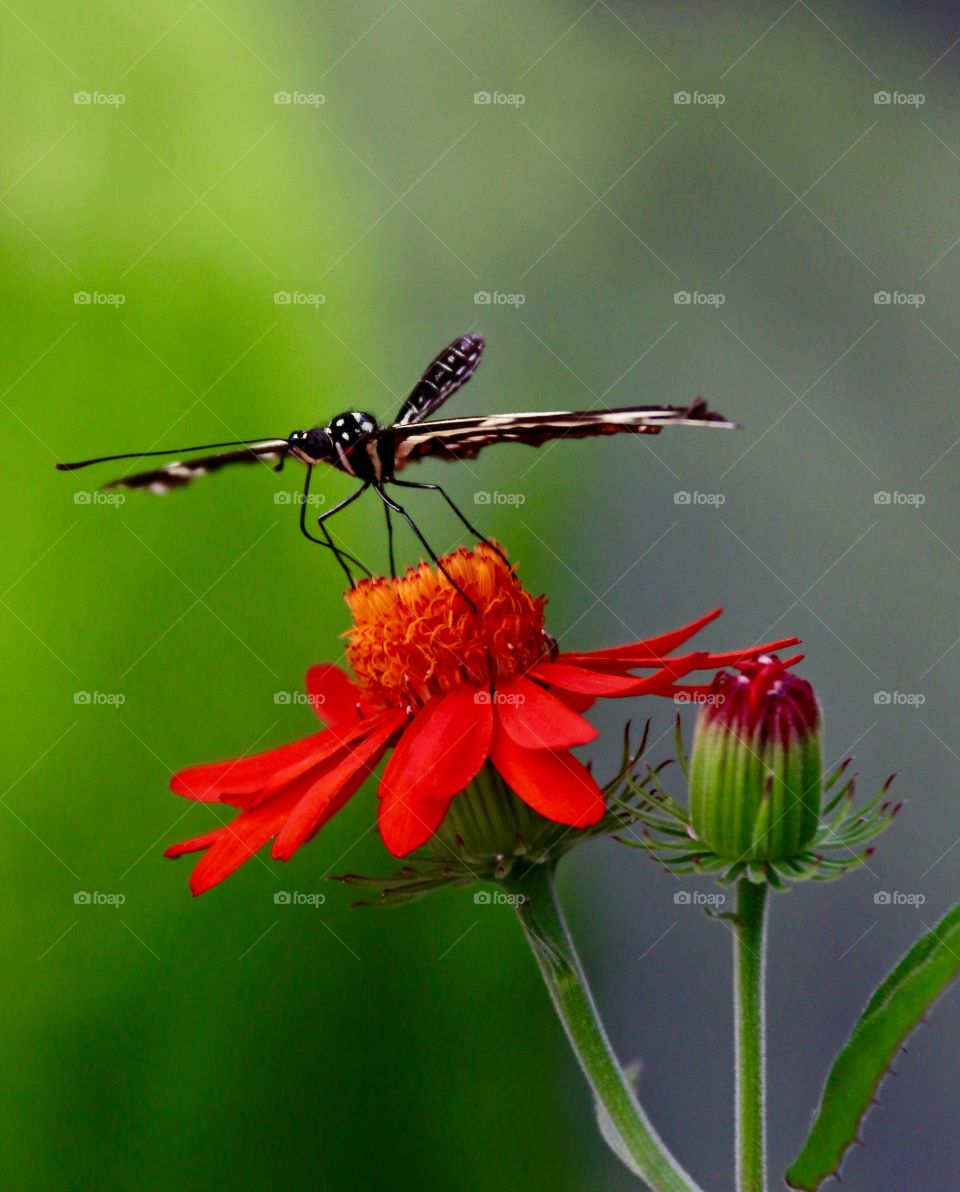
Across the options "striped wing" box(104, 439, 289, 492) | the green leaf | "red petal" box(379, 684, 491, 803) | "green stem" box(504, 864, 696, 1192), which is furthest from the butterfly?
the green leaf

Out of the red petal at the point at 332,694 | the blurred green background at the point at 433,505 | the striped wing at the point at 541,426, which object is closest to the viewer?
the striped wing at the point at 541,426

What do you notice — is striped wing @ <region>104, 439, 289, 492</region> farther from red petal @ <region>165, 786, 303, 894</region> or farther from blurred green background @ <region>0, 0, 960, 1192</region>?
blurred green background @ <region>0, 0, 960, 1192</region>

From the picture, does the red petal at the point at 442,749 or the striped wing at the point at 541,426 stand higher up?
the striped wing at the point at 541,426

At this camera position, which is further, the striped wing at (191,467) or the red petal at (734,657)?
the striped wing at (191,467)

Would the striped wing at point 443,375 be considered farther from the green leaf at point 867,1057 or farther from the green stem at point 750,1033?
the green leaf at point 867,1057

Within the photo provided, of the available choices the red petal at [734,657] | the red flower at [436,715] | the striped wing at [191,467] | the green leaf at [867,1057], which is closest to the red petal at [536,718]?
the red flower at [436,715]

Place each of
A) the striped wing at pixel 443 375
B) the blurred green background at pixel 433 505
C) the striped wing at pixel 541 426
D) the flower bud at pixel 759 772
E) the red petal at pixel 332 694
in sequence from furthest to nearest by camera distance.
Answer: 1. the blurred green background at pixel 433 505
2. the striped wing at pixel 443 375
3. the red petal at pixel 332 694
4. the flower bud at pixel 759 772
5. the striped wing at pixel 541 426

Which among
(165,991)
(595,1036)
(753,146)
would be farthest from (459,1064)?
(753,146)

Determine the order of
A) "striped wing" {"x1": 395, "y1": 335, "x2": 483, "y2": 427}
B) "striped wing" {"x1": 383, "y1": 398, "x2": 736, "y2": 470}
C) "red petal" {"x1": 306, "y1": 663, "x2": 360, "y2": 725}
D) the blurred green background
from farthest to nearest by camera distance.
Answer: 1. the blurred green background
2. "striped wing" {"x1": 395, "y1": 335, "x2": 483, "y2": 427}
3. "red petal" {"x1": 306, "y1": 663, "x2": 360, "y2": 725}
4. "striped wing" {"x1": 383, "y1": 398, "x2": 736, "y2": 470}
